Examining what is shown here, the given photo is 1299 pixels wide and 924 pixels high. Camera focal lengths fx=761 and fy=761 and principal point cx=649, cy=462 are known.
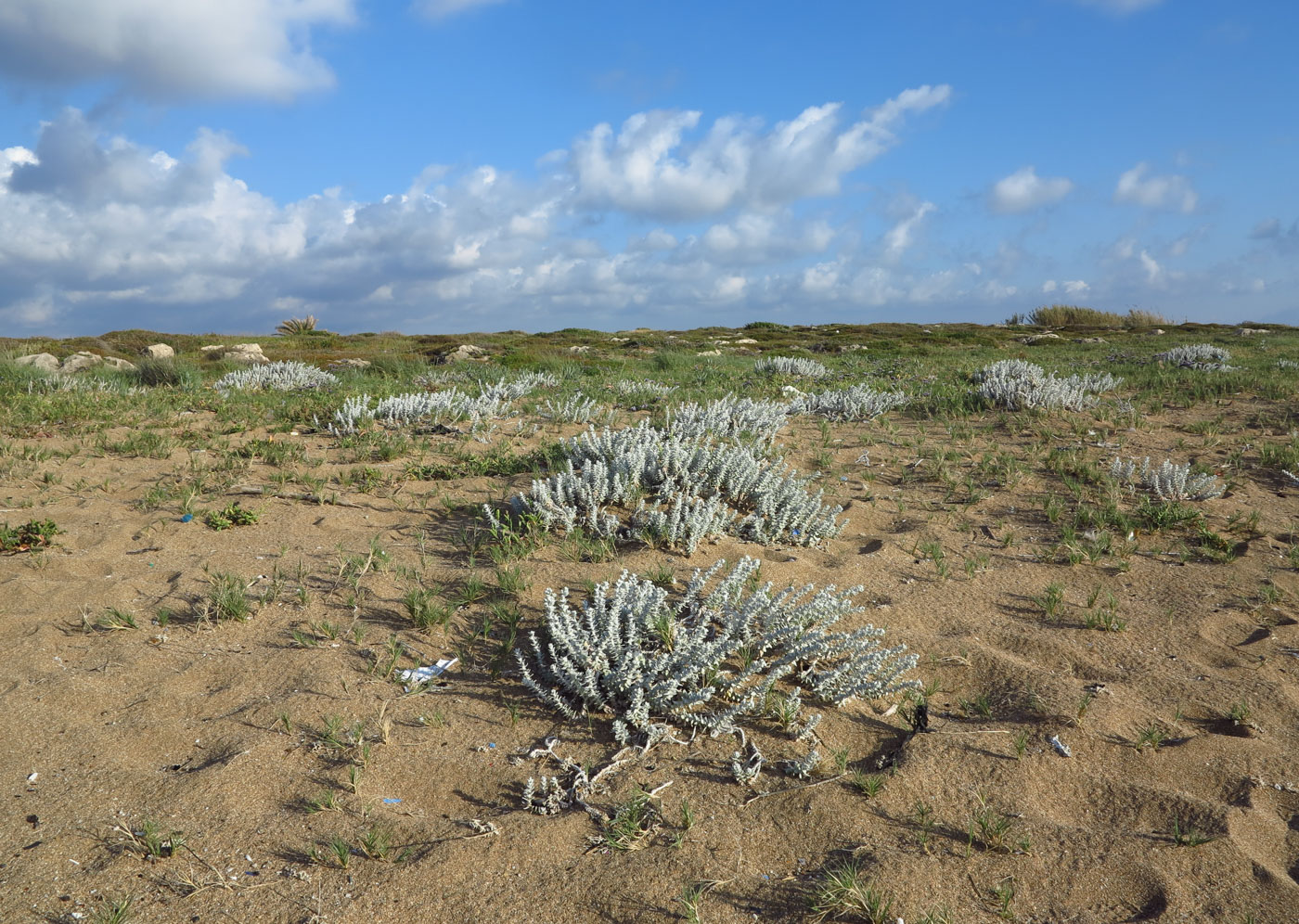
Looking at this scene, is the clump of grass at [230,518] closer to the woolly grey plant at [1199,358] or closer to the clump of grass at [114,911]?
the clump of grass at [114,911]

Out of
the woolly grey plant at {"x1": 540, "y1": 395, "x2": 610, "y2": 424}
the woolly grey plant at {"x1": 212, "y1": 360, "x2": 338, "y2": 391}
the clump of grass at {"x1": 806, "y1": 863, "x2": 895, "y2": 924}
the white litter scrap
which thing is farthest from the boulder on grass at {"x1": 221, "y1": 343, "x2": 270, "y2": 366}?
the clump of grass at {"x1": 806, "y1": 863, "x2": 895, "y2": 924}

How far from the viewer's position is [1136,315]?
3381 centimetres

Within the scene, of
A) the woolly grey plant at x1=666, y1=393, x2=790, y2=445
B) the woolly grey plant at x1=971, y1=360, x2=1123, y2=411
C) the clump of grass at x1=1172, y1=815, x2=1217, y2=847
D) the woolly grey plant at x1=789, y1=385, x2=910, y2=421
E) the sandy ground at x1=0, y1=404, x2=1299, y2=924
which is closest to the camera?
the sandy ground at x1=0, y1=404, x2=1299, y2=924

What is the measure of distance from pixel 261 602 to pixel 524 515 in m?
1.46

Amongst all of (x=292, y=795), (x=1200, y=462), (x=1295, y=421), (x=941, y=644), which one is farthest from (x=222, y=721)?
(x=1295, y=421)

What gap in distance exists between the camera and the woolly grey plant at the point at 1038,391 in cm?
761

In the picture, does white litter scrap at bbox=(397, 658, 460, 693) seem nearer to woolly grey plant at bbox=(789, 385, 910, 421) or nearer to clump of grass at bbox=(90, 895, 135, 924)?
clump of grass at bbox=(90, 895, 135, 924)

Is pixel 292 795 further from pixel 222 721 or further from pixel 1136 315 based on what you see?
pixel 1136 315

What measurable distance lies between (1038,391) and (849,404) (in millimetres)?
1873

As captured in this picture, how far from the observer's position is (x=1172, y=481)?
16.8ft

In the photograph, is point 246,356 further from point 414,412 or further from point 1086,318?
point 1086,318

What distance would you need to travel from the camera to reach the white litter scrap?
10.2ft

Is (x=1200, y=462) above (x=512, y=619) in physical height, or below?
above

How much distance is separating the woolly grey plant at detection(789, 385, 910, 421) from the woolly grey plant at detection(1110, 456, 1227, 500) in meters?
2.77
